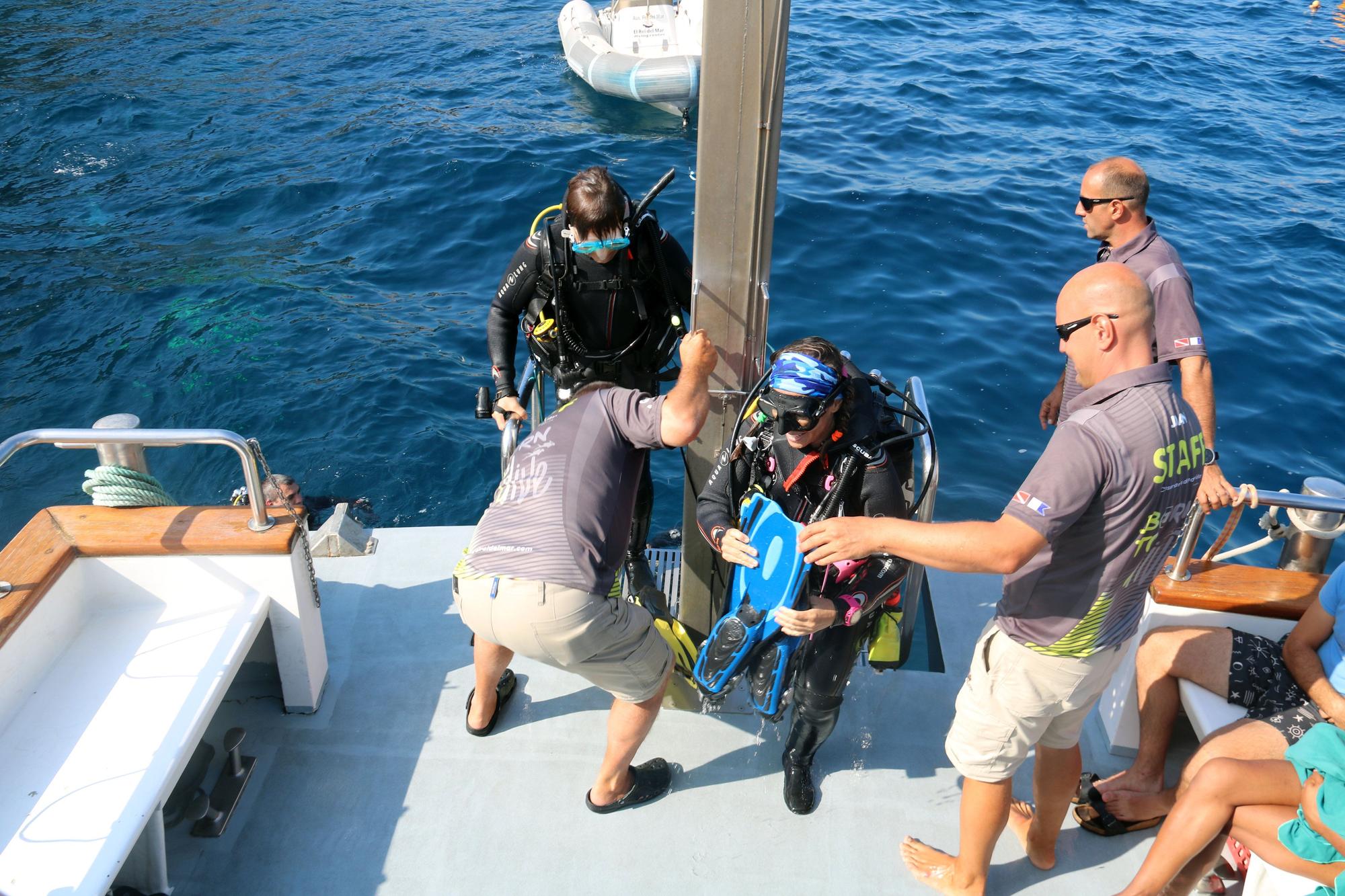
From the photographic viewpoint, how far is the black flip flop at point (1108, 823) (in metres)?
3.01

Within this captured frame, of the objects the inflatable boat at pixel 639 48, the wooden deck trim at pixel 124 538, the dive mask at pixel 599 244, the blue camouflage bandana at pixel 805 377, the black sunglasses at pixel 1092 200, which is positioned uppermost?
the black sunglasses at pixel 1092 200

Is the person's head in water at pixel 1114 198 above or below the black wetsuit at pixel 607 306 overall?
above

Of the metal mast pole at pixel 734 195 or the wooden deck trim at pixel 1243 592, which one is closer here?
the metal mast pole at pixel 734 195

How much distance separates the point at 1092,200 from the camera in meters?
3.40

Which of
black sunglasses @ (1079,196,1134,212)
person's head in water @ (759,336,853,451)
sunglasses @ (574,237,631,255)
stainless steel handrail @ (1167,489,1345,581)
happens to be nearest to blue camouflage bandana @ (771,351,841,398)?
person's head in water @ (759,336,853,451)

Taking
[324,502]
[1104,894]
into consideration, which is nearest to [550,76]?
[324,502]

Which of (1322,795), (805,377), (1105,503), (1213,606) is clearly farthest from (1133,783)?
(805,377)

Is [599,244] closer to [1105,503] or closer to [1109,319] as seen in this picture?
[1109,319]

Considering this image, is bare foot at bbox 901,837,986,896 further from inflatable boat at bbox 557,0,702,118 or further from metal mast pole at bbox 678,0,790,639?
inflatable boat at bbox 557,0,702,118

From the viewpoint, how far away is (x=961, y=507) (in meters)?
6.09

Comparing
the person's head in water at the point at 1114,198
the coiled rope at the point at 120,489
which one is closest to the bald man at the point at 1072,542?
the person's head in water at the point at 1114,198

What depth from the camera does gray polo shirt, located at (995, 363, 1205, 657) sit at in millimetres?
2125

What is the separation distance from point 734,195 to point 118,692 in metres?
2.34

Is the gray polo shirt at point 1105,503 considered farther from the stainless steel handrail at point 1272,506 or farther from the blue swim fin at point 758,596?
the stainless steel handrail at point 1272,506
